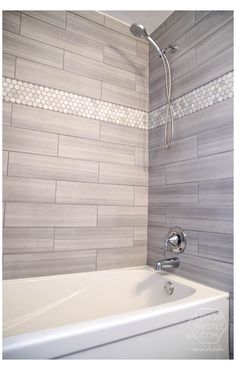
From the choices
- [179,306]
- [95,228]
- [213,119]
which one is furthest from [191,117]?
[179,306]

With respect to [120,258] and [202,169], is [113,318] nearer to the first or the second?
[120,258]

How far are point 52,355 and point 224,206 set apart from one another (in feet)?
3.66

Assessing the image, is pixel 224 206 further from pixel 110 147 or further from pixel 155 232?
pixel 110 147

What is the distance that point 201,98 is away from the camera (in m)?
1.61

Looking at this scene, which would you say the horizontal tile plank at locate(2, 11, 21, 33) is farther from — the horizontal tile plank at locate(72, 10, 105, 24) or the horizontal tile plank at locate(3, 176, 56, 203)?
the horizontal tile plank at locate(3, 176, 56, 203)

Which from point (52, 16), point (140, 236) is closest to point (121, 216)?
point (140, 236)

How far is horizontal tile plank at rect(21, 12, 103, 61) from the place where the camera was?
65.2 inches

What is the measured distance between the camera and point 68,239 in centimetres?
171

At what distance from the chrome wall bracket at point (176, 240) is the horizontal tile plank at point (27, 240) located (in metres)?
0.81

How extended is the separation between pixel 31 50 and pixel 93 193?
1.07 metres

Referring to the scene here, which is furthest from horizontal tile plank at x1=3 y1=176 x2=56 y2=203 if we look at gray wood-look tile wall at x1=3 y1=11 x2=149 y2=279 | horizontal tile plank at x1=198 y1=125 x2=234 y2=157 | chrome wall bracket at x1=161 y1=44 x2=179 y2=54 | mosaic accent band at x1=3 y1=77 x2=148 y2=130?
chrome wall bracket at x1=161 y1=44 x2=179 y2=54

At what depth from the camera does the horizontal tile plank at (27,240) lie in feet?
5.03

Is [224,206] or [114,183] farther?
[114,183]

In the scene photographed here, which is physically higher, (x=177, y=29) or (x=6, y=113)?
(x=177, y=29)
